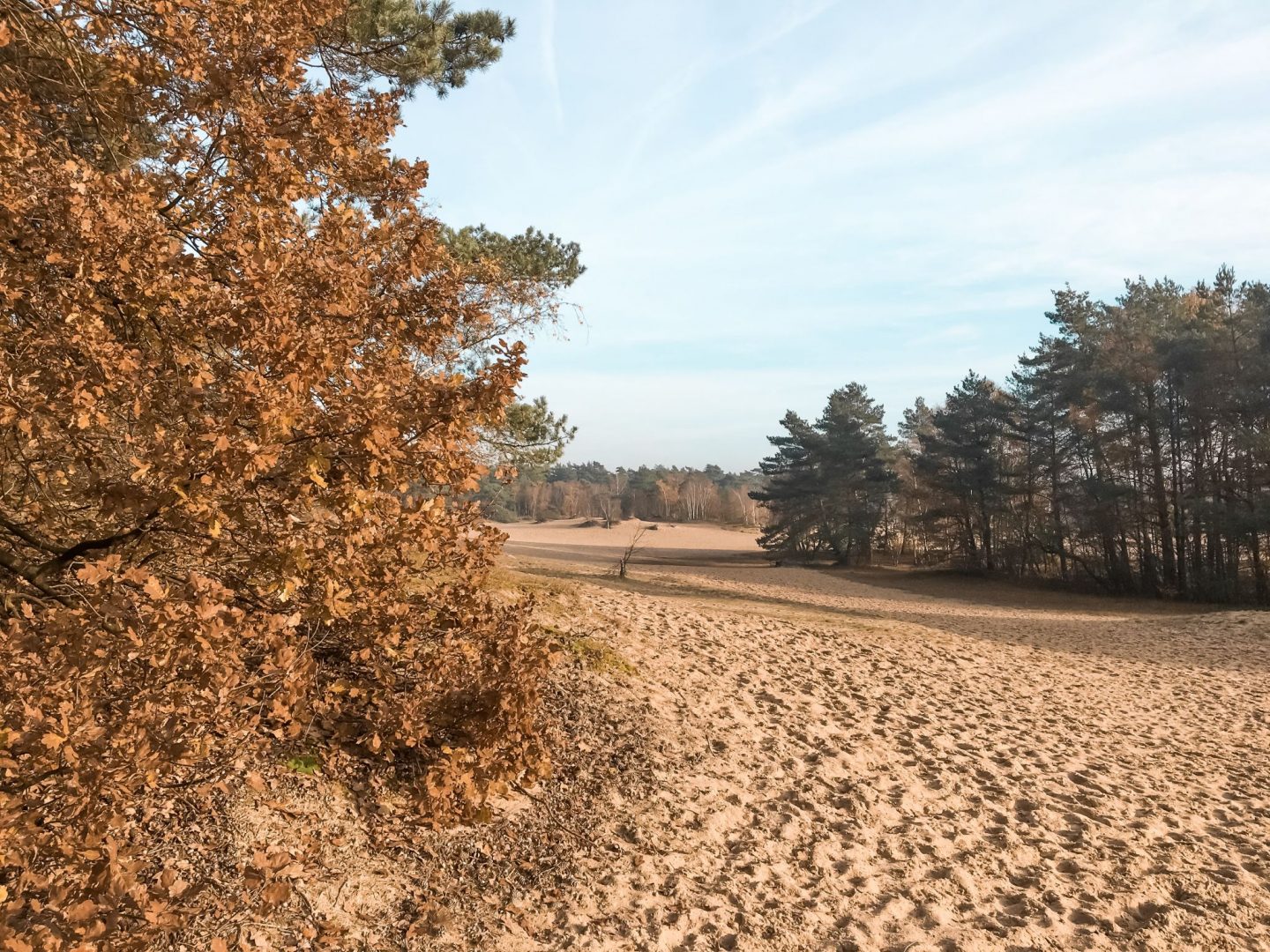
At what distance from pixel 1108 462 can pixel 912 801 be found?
25.9 m

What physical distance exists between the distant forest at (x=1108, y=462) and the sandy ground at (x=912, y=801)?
46.2 feet

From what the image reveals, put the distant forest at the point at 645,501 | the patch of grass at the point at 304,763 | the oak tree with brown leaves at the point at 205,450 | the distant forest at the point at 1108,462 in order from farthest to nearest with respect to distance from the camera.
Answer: the distant forest at the point at 645,501 → the distant forest at the point at 1108,462 → the patch of grass at the point at 304,763 → the oak tree with brown leaves at the point at 205,450

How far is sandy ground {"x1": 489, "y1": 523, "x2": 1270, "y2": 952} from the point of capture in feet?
13.3

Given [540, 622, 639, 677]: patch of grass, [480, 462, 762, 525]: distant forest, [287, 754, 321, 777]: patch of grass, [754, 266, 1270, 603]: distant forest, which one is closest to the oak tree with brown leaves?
[287, 754, 321, 777]: patch of grass

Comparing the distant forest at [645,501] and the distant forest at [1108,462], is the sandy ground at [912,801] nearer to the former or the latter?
the distant forest at [1108,462]

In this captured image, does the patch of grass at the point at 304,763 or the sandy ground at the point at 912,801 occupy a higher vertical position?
the patch of grass at the point at 304,763

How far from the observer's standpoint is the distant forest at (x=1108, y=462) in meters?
22.6

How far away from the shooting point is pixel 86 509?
12.0 ft

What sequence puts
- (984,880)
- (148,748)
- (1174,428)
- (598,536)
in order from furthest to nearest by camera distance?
1. (598,536)
2. (1174,428)
3. (984,880)
4. (148,748)

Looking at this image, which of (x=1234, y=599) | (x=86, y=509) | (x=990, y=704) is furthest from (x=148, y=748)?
(x=1234, y=599)

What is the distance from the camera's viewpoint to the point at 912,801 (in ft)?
18.6

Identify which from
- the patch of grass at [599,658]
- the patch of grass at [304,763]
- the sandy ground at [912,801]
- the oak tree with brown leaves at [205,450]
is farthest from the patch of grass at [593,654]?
the patch of grass at [304,763]

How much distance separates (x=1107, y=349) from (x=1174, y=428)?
11.4 feet

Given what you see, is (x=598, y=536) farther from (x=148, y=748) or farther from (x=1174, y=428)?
(x=148, y=748)
